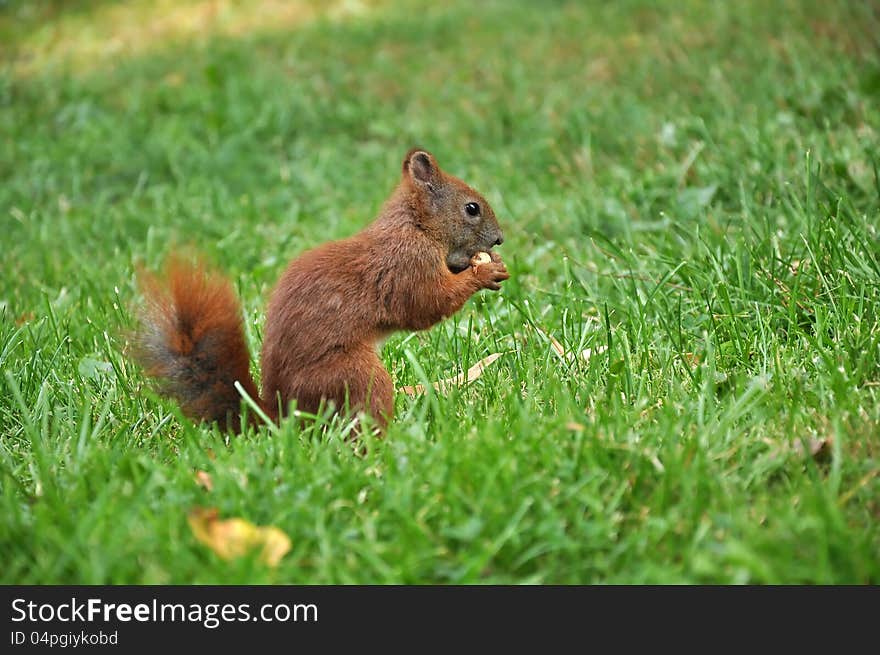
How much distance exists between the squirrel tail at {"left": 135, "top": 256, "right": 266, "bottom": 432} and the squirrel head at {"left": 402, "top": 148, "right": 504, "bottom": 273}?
69 cm

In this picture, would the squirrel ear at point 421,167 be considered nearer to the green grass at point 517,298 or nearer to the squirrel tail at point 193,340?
the green grass at point 517,298

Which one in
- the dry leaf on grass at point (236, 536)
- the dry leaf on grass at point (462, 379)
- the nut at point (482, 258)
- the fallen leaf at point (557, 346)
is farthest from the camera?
the nut at point (482, 258)

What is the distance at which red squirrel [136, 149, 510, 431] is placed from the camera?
237cm

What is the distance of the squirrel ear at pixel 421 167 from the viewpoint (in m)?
2.89

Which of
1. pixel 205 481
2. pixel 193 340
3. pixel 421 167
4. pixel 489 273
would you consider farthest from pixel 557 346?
pixel 205 481

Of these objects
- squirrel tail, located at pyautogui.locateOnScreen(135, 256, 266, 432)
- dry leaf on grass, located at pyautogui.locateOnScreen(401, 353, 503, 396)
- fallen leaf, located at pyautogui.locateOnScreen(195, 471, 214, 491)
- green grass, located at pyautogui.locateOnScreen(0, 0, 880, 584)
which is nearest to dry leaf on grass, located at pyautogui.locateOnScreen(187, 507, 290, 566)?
green grass, located at pyautogui.locateOnScreen(0, 0, 880, 584)

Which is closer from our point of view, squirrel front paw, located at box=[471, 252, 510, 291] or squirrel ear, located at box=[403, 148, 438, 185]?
squirrel front paw, located at box=[471, 252, 510, 291]

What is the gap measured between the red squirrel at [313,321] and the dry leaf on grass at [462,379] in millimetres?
166

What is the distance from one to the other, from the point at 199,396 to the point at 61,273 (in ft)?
6.70

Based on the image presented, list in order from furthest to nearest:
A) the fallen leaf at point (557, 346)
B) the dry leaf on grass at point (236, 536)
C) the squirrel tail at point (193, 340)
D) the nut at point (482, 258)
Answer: the nut at point (482, 258)
the fallen leaf at point (557, 346)
the squirrel tail at point (193, 340)
the dry leaf on grass at point (236, 536)

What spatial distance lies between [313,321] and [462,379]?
50 cm

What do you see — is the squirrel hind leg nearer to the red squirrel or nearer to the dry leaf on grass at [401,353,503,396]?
the red squirrel

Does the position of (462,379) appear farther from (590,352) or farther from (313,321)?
(313,321)

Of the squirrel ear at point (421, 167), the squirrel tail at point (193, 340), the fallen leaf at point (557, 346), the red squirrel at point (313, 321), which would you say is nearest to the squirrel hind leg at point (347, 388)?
the red squirrel at point (313, 321)
